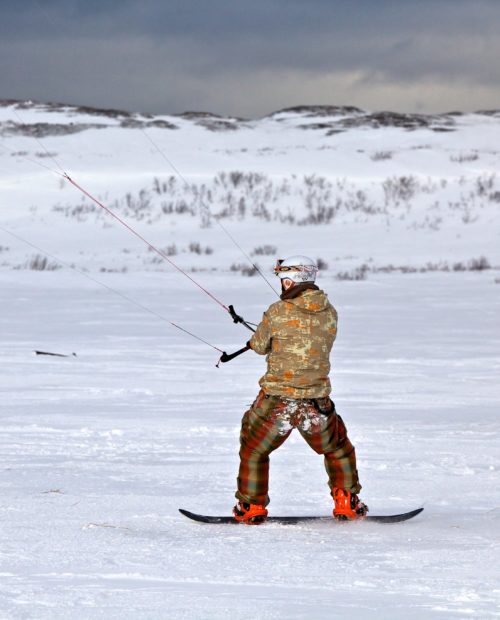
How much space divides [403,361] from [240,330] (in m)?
3.82

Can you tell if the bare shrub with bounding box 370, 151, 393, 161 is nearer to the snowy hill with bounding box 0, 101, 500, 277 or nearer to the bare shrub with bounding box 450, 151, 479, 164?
the snowy hill with bounding box 0, 101, 500, 277

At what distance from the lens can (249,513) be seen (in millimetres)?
6070

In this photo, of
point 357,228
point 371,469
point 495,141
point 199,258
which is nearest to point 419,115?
point 495,141

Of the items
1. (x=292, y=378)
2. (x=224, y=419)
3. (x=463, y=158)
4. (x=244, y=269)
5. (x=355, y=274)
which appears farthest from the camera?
(x=463, y=158)

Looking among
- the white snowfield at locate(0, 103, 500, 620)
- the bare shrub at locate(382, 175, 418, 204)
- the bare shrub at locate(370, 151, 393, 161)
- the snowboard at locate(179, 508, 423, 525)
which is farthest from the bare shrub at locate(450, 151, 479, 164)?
the snowboard at locate(179, 508, 423, 525)

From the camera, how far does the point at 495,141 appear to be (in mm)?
55938

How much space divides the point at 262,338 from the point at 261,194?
32681 mm

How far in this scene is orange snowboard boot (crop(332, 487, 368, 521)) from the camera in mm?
6113

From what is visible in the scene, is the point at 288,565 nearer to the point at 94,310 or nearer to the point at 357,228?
the point at 94,310

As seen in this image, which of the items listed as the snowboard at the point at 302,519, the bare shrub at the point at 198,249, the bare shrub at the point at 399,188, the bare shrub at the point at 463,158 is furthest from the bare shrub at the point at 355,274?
the bare shrub at the point at 463,158

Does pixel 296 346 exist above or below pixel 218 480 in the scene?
above

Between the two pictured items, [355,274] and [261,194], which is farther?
[261,194]

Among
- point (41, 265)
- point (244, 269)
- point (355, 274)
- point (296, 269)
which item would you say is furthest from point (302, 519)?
point (41, 265)

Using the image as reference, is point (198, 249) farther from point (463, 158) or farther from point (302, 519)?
point (302, 519)
